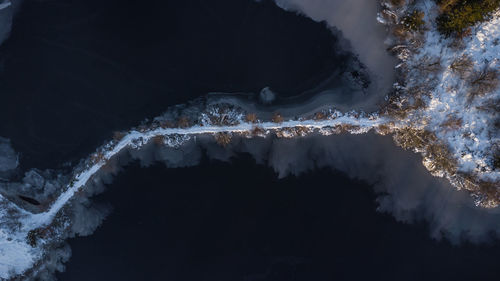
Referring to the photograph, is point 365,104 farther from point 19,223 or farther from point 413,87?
point 19,223

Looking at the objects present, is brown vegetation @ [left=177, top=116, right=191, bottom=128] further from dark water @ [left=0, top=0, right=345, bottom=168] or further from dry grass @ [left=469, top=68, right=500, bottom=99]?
dry grass @ [left=469, top=68, right=500, bottom=99]

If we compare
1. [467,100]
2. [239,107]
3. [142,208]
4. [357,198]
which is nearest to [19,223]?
[142,208]

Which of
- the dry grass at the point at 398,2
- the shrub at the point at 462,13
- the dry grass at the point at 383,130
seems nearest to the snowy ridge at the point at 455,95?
the dry grass at the point at 398,2

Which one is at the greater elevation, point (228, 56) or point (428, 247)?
point (228, 56)

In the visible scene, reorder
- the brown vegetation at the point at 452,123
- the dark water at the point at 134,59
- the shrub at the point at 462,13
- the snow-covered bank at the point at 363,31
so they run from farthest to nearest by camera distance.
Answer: the dark water at the point at 134,59 < the snow-covered bank at the point at 363,31 < the brown vegetation at the point at 452,123 < the shrub at the point at 462,13

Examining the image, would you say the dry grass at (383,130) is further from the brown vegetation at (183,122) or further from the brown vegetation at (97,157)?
the brown vegetation at (97,157)
